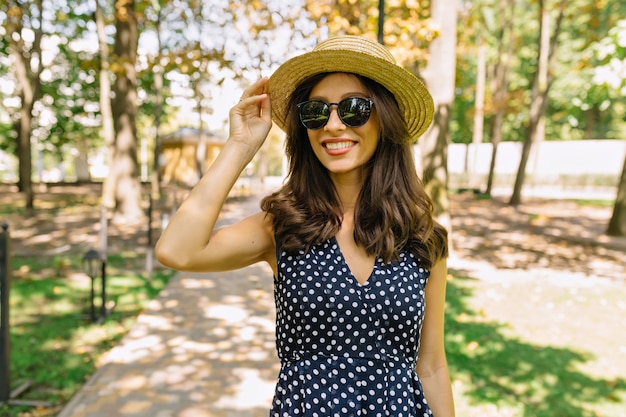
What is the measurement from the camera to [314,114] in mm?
1805

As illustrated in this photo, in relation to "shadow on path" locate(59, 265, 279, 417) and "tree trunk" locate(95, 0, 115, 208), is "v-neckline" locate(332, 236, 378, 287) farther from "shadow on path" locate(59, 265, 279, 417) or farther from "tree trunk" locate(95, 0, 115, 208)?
"tree trunk" locate(95, 0, 115, 208)

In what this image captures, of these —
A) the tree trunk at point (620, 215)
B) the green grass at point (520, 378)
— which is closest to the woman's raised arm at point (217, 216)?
the green grass at point (520, 378)

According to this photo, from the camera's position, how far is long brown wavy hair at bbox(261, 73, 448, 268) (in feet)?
5.85

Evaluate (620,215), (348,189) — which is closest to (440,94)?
(348,189)

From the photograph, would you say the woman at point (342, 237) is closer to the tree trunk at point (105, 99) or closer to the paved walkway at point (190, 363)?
the paved walkway at point (190, 363)

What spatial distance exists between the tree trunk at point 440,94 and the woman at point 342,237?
6.29 metres

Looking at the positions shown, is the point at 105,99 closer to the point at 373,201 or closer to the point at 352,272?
the point at 373,201

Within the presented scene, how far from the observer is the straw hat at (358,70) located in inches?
69.5

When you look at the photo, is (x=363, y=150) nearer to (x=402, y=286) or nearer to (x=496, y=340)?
(x=402, y=286)

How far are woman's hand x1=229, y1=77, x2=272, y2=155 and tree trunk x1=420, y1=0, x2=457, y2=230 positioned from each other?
20.9 ft

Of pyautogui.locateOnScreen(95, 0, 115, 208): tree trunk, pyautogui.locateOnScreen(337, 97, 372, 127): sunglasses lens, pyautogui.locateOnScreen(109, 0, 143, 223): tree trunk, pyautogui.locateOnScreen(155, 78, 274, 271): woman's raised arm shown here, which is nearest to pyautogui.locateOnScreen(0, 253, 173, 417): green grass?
pyautogui.locateOnScreen(155, 78, 274, 271): woman's raised arm

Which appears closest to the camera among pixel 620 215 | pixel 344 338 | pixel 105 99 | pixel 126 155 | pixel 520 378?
pixel 344 338

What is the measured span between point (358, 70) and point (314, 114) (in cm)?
22

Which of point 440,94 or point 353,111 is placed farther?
point 440,94
